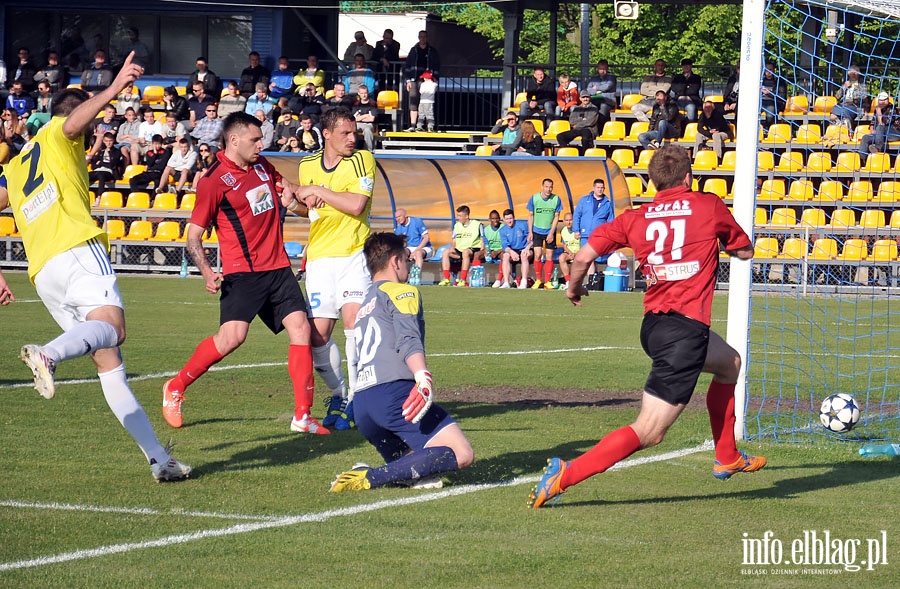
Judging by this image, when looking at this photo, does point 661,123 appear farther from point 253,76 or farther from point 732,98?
point 253,76

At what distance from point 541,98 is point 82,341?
24121mm

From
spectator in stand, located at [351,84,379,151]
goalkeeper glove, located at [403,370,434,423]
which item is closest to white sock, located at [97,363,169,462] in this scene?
goalkeeper glove, located at [403,370,434,423]

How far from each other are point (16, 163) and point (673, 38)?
45402 mm

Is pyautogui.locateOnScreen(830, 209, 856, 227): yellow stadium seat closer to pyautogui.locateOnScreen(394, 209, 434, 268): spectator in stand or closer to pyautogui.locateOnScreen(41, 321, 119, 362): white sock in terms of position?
pyautogui.locateOnScreen(394, 209, 434, 268): spectator in stand

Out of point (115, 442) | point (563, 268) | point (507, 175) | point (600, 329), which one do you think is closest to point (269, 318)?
point (115, 442)

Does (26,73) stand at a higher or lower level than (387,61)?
lower

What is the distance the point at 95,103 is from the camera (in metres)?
6.02

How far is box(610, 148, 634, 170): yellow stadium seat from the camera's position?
27078 millimetres

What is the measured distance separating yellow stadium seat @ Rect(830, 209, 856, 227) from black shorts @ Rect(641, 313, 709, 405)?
1369cm

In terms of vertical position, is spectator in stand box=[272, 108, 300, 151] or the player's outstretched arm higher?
spectator in stand box=[272, 108, 300, 151]

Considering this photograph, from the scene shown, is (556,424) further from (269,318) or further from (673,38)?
(673,38)

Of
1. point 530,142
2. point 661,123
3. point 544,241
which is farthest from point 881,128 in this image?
point 530,142

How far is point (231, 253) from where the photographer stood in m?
8.11

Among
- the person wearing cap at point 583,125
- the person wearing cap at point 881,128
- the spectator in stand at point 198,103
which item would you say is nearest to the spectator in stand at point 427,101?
the person wearing cap at point 583,125
